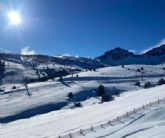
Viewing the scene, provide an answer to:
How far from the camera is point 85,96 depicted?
150000 mm

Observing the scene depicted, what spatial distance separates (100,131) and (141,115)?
24.5 ft

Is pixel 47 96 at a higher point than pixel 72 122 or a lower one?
higher

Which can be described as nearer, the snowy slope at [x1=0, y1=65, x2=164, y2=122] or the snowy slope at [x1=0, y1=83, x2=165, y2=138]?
the snowy slope at [x1=0, y1=83, x2=165, y2=138]

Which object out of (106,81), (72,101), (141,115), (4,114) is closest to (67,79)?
(106,81)

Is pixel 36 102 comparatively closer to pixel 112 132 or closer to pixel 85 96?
pixel 85 96

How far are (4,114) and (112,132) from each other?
8905 cm

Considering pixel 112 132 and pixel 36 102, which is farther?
pixel 36 102

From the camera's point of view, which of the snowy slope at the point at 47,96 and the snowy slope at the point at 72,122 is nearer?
the snowy slope at the point at 72,122

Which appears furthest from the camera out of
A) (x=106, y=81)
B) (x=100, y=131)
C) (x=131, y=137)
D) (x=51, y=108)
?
(x=106, y=81)

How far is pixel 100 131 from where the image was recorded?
42.7 metres

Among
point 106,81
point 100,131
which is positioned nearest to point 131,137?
point 100,131

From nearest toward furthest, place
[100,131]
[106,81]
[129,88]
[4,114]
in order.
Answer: [100,131] < [4,114] < [129,88] < [106,81]

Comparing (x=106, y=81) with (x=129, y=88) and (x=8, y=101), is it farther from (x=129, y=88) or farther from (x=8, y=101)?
(x=8, y=101)

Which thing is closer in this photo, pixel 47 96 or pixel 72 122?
pixel 72 122
